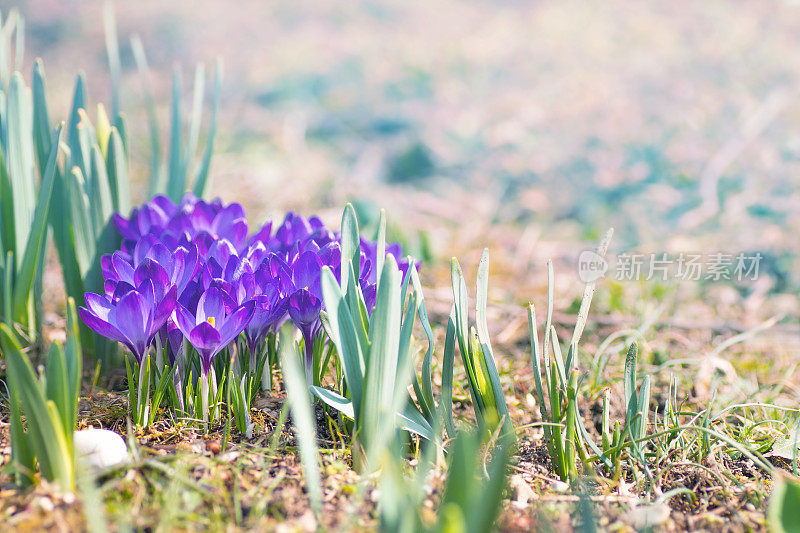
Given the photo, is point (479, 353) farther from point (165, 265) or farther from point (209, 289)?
point (165, 265)

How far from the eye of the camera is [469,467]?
0.79 meters

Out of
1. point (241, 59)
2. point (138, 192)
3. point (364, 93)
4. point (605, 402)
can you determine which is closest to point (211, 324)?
point (605, 402)

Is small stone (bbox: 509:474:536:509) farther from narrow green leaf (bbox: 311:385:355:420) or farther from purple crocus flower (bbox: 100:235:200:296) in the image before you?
purple crocus flower (bbox: 100:235:200:296)

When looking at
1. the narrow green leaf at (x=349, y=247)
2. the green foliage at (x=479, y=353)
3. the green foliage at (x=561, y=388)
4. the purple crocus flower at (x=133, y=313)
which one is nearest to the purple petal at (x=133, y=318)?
the purple crocus flower at (x=133, y=313)

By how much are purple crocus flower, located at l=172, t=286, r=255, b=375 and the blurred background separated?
132cm

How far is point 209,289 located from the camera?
1.13m

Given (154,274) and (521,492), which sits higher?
(154,274)

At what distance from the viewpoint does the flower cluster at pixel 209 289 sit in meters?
1.14

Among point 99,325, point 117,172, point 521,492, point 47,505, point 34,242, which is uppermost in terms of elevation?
point 117,172
